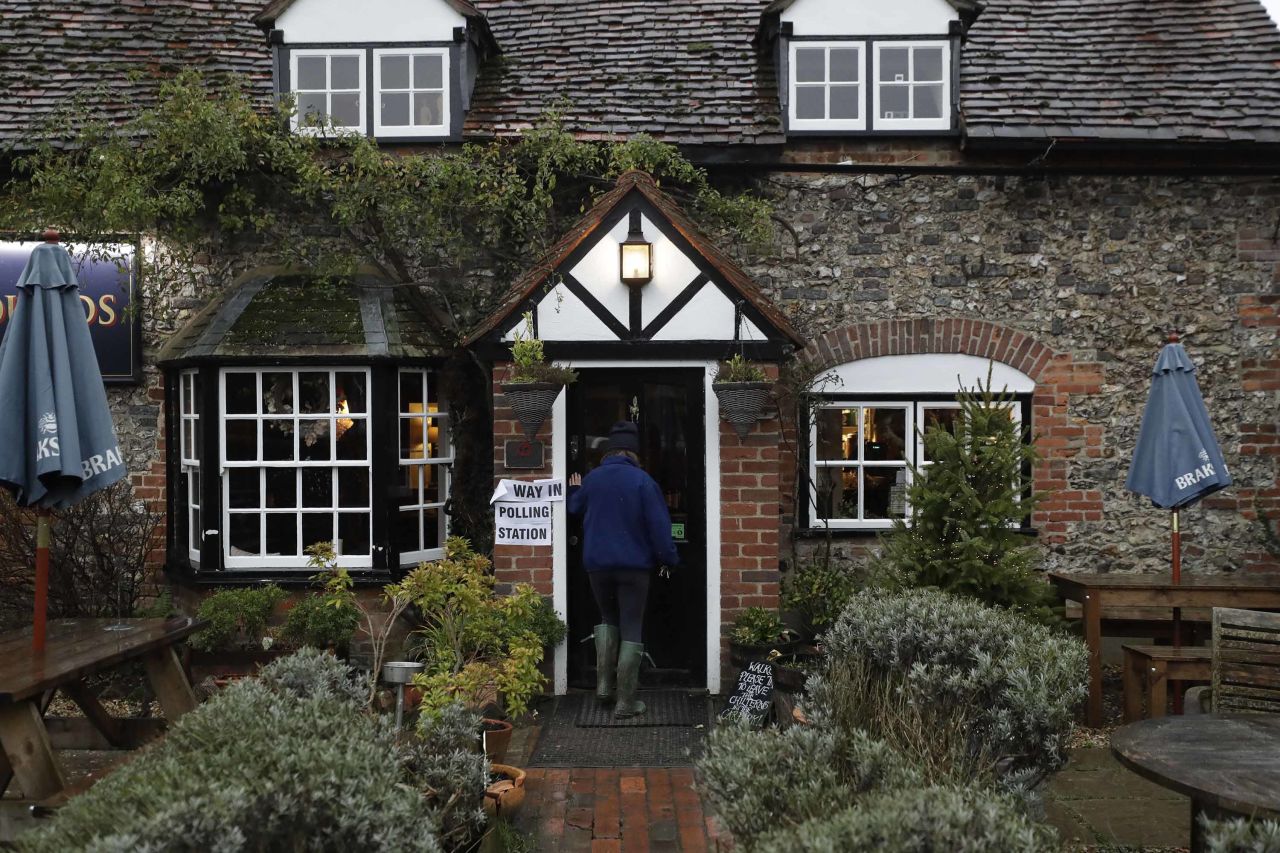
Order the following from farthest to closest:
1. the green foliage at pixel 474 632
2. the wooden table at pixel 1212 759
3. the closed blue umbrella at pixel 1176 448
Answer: the closed blue umbrella at pixel 1176 448
the green foliage at pixel 474 632
the wooden table at pixel 1212 759

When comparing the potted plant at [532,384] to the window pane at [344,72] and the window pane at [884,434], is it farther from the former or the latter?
the window pane at [344,72]

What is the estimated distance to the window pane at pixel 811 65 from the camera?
870 cm

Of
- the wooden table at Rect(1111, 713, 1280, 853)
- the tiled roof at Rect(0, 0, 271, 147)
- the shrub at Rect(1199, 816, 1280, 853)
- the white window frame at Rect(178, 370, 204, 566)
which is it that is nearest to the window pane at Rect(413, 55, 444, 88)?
the tiled roof at Rect(0, 0, 271, 147)

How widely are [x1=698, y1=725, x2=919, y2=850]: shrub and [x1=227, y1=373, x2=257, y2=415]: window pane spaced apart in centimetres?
565

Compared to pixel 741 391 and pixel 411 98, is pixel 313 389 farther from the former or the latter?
pixel 741 391

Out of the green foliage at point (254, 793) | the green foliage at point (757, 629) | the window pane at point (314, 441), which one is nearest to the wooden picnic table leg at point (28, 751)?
the green foliage at point (254, 793)

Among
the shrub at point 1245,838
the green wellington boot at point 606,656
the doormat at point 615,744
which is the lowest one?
the doormat at point 615,744

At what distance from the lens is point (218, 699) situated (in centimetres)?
376

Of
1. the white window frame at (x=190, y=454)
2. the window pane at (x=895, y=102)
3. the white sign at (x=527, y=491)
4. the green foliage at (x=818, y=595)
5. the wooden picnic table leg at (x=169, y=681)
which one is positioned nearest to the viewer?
the wooden picnic table leg at (x=169, y=681)

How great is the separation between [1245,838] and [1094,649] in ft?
13.7

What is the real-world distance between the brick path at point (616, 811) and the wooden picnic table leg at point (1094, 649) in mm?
2885

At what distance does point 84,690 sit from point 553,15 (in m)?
7.15

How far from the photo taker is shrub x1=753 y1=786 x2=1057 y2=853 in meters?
2.73

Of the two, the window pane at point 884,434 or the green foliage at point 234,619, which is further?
the window pane at point 884,434
